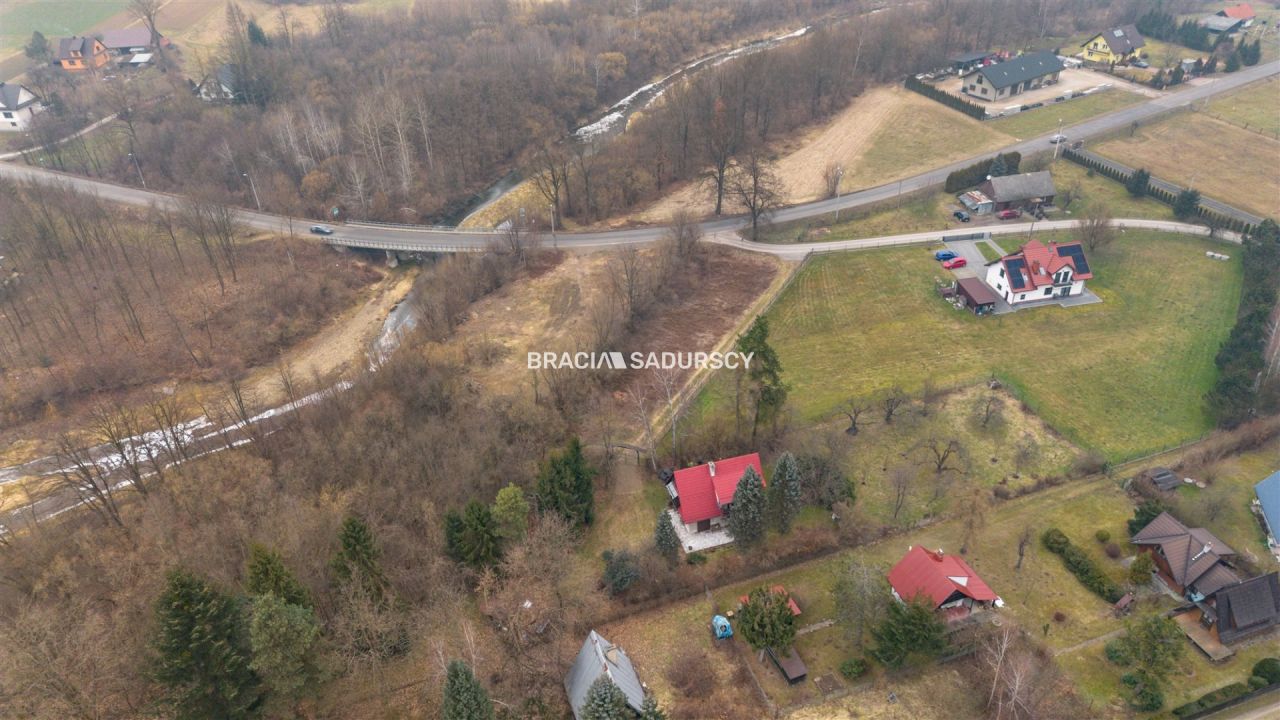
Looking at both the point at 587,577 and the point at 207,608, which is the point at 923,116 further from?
the point at 207,608

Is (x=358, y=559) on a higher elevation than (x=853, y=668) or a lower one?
higher

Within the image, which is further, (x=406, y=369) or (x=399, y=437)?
(x=406, y=369)

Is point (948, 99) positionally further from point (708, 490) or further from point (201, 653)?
point (201, 653)

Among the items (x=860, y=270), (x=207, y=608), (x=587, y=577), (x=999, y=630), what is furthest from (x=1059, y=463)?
(x=207, y=608)

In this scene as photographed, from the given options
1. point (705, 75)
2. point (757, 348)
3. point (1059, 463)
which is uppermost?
point (705, 75)

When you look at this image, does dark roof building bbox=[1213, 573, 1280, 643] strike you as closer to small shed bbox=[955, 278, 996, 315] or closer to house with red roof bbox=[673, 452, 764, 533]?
house with red roof bbox=[673, 452, 764, 533]

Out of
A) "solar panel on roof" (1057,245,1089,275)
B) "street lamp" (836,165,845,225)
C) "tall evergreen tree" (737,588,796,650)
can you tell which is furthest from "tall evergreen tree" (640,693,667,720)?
"street lamp" (836,165,845,225)

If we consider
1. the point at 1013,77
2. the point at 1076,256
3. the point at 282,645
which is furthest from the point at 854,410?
the point at 1013,77
